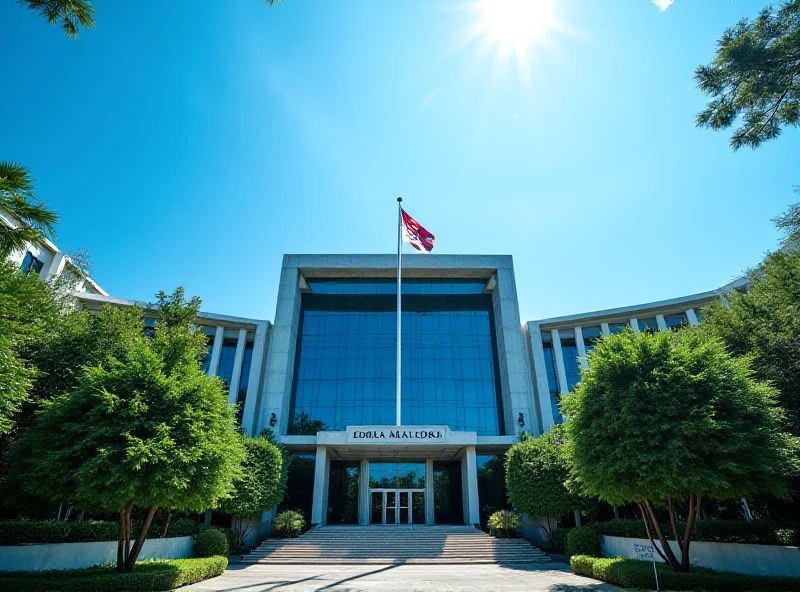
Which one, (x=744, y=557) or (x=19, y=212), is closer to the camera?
(x=19, y=212)

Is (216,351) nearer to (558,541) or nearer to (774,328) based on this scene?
(558,541)

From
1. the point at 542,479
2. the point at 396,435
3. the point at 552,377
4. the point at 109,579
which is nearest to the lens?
the point at 109,579

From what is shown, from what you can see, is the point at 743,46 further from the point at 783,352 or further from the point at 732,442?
the point at 783,352

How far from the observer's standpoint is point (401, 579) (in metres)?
16.1

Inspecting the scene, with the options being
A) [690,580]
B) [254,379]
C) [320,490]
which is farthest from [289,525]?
[690,580]

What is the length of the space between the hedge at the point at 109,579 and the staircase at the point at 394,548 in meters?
7.17

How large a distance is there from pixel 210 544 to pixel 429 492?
1559 cm

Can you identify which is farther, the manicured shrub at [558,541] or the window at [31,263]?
the window at [31,263]

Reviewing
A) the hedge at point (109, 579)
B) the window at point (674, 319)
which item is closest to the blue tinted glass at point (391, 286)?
the window at point (674, 319)

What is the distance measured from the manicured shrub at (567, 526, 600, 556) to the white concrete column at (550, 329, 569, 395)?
13.9 m

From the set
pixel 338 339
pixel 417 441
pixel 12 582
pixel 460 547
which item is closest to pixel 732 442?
pixel 460 547

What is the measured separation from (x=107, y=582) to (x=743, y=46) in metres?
21.5

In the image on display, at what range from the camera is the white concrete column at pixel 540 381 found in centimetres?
3284

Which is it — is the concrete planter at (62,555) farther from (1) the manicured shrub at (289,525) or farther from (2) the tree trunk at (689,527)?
(2) the tree trunk at (689,527)
